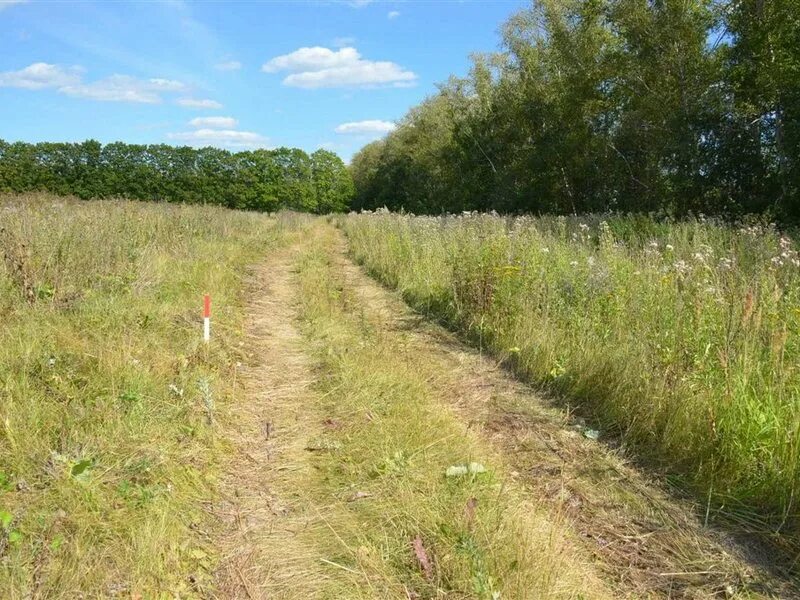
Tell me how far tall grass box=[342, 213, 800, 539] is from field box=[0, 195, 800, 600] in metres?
0.02

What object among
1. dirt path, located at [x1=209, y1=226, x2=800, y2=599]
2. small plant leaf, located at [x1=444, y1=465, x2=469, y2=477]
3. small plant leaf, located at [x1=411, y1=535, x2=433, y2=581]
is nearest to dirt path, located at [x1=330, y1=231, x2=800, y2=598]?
dirt path, located at [x1=209, y1=226, x2=800, y2=599]

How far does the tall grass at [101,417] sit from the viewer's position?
2.54 metres

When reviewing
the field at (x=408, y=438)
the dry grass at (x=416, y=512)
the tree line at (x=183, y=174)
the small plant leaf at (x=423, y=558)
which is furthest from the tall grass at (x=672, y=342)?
the tree line at (x=183, y=174)

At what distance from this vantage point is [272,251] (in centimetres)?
1662

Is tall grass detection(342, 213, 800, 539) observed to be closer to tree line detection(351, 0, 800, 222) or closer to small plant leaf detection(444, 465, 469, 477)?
small plant leaf detection(444, 465, 469, 477)

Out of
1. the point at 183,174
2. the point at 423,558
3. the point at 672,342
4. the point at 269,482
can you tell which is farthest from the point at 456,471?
the point at 183,174

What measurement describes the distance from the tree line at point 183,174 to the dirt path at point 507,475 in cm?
4858

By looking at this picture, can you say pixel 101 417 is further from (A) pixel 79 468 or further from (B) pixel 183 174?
(B) pixel 183 174

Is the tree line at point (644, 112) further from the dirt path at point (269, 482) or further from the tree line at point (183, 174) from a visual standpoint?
the tree line at point (183, 174)

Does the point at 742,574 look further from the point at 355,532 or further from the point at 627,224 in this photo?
the point at 627,224

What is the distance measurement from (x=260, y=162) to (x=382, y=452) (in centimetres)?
6778

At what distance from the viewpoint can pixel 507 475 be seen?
3609 millimetres

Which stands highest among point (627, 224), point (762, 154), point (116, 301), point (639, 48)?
point (639, 48)

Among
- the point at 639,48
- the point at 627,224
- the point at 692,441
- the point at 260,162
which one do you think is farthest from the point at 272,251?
the point at 260,162
